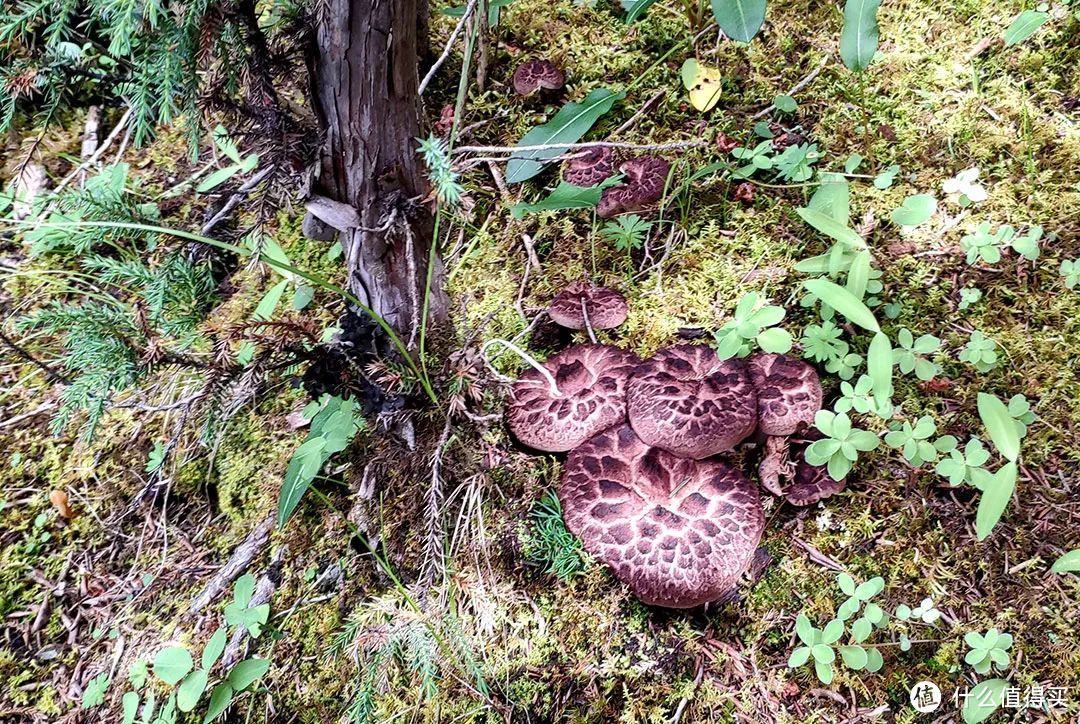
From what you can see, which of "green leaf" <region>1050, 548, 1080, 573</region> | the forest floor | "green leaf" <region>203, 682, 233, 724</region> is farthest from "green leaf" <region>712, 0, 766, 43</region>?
"green leaf" <region>203, 682, 233, 724</region>

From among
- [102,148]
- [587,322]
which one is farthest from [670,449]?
[102,148]

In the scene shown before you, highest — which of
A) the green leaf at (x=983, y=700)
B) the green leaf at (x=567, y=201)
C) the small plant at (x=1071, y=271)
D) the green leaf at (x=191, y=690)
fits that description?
the green leaf at (x=567, y=201)

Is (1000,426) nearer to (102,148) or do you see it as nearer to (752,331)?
(752,331)

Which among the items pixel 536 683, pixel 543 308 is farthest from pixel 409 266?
pixel 536 683

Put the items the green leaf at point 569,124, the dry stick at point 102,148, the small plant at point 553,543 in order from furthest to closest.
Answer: the dry stick at point 102,148 < the green leaf at point 569,124 < the small plant at point 553,543

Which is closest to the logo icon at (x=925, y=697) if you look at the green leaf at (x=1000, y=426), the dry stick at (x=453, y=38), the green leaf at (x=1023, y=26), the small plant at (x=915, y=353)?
the green leaf at (x=1000, y=426)

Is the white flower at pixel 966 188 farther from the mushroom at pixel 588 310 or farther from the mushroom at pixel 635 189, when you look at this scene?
the mushroom at pixel 588 310
